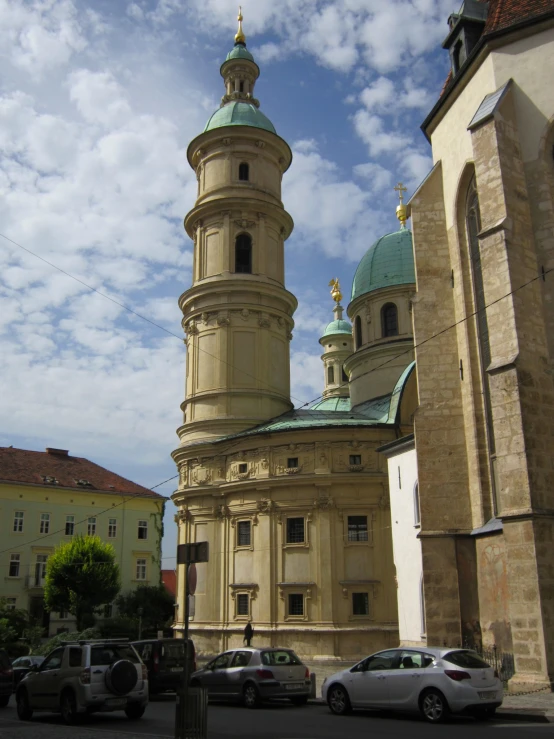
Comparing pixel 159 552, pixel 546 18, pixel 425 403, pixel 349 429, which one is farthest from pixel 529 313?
pixel 159 552

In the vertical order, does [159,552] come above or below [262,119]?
below

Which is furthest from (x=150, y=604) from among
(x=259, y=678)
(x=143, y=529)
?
(x=259, y=678)

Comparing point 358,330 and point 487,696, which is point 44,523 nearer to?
point 358,330

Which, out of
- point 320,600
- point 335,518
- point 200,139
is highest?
point 200,139

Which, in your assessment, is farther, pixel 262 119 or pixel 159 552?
pixel 159 552

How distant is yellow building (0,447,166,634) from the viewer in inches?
2132

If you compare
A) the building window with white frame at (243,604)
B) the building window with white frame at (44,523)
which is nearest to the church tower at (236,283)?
the building window with white frame at (243,604)

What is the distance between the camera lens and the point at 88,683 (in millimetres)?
14727

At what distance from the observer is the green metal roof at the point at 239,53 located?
158ft

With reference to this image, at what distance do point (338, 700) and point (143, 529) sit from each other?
47.0 metres

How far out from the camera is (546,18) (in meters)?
20.1

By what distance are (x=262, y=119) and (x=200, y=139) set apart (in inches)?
153

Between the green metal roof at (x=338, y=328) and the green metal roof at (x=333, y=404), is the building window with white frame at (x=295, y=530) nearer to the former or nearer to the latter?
the green metal roof at (x=333, y=404)

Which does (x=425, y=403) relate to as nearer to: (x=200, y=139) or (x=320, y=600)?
(x=320, y=600)
